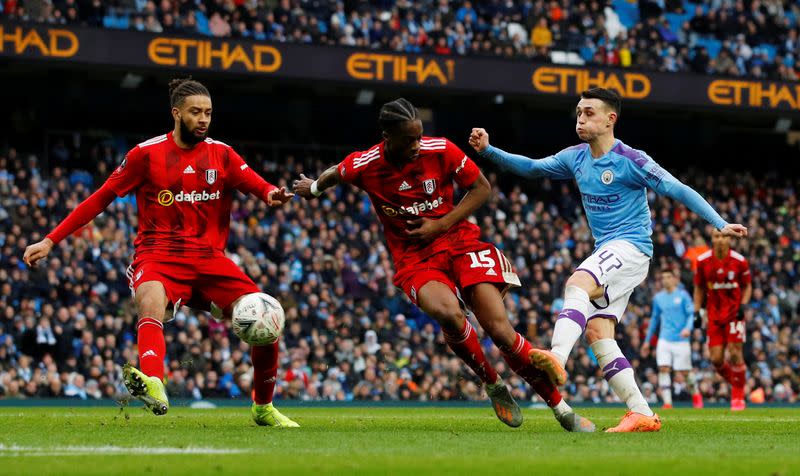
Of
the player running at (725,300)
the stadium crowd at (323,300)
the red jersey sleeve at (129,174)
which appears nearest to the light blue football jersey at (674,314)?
the player running at (725,300)

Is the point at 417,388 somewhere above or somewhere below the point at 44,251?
below

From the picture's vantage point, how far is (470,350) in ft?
31.2

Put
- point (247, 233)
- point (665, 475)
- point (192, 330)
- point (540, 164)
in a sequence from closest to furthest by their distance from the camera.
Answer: point (665, 475), point (540, 164), point (192, 330), point (247, 233)

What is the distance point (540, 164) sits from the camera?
10.1 metres

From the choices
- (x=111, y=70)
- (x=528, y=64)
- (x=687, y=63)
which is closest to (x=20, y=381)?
(x=111, y=70)

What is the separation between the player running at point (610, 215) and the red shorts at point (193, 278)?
2.16m

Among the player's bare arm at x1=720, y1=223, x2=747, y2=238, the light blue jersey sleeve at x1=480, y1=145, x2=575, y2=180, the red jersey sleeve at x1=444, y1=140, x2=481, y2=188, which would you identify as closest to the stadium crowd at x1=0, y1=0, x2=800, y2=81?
the light blue jersey sleeve at x1=480, y1=145, x2=575, y2=180

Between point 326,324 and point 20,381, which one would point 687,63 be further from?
point 20,381

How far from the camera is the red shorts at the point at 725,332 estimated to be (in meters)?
17.9

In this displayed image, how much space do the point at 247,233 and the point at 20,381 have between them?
6212mm

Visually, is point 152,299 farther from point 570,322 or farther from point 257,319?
point 570,322

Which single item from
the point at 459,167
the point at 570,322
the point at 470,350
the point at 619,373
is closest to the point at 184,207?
the point at 459,167

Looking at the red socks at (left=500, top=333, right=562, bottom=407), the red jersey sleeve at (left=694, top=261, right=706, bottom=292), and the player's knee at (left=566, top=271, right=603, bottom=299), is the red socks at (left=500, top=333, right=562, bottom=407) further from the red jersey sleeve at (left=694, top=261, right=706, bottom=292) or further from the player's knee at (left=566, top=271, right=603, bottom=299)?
the red jersey sleeve at (left=694, top=261, right=706, bottom=292)

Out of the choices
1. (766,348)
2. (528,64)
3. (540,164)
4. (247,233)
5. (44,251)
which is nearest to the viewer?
(44,251)
